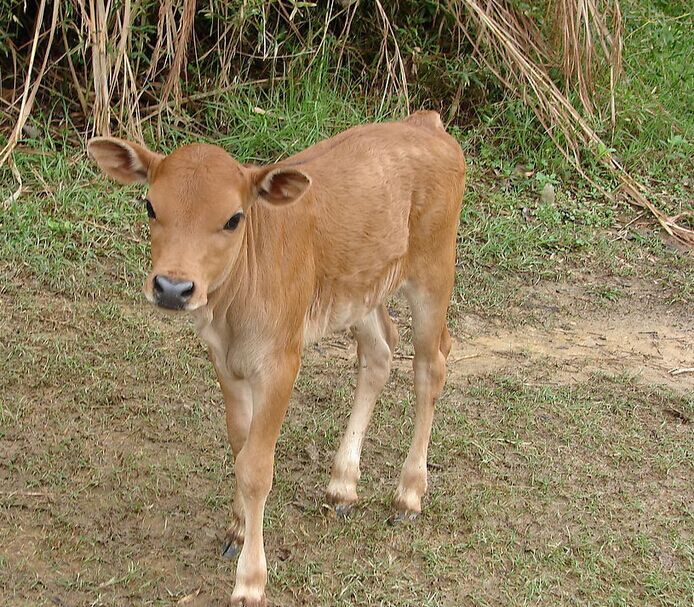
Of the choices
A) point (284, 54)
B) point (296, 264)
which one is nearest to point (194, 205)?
point (296, 264)

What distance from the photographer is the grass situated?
4363 millimetres

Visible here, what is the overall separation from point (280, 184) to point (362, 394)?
4.68ft

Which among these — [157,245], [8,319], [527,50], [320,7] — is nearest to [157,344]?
[8,319]

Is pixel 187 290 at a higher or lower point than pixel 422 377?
higher

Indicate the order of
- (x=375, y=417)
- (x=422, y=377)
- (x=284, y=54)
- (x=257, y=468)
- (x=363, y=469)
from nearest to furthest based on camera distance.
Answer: (x=257, y=468), (x=422, y=377), (x=363, y=469), (x=375, y=417), (x=284, y=54)

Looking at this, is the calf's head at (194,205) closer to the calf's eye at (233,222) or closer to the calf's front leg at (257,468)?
the calf's eye at (233,222)

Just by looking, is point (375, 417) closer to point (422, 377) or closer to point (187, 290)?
point (422, 377)

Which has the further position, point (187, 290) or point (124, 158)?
point (124, 158)

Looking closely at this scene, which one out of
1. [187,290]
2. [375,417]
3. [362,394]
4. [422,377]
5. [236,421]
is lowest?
[375,417]

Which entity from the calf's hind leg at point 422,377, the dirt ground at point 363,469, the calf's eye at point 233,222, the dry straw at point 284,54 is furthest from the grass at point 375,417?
the calf's eye at point 233,222

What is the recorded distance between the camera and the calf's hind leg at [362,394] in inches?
189

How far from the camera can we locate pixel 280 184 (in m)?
3.88

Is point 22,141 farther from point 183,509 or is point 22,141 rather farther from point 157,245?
point 157,245

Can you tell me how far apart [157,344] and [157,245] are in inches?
95.9
